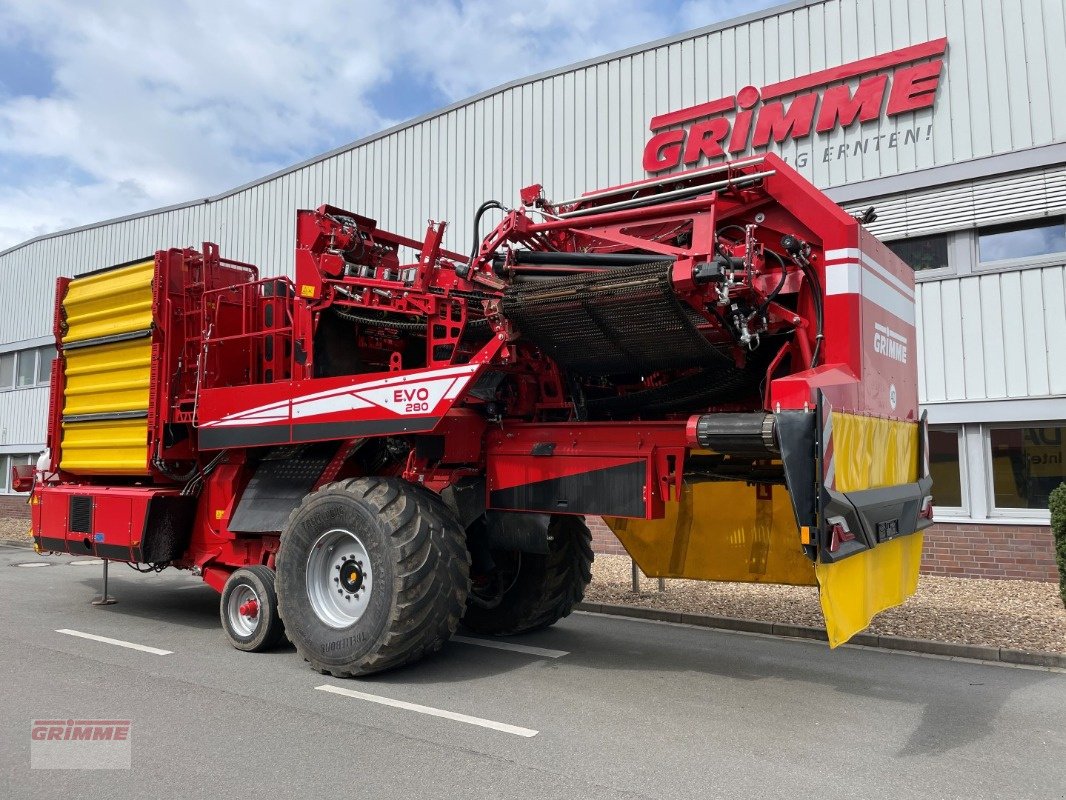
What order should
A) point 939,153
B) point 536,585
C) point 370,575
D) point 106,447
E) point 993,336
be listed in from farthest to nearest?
point 939,153
point 993,336
point 106,447
point 536,585
point 370,575

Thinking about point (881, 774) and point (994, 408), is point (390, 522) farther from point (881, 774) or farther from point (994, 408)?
point (994, 408)

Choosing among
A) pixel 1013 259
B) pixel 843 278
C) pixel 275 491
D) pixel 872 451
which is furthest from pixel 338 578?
pixel 1013 259

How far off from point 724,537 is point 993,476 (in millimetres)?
5286

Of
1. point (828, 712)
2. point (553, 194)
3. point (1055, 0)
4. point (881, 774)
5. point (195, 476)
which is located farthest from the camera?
point (553, 194)

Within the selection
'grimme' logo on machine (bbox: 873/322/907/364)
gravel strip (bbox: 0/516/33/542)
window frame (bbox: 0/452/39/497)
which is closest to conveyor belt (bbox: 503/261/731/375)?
'grimme' logo on machine (bbox: 873/322/907/364)

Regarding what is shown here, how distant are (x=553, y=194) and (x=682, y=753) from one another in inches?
431

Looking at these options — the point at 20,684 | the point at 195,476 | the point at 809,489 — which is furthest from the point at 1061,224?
the point at 20,684

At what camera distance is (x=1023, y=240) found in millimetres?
10344

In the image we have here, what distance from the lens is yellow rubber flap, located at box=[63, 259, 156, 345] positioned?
7.98m

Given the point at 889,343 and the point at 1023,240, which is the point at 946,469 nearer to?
the point at 1023,240

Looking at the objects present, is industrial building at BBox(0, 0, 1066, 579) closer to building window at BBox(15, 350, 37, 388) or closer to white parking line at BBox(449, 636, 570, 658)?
white parking line at BBox(449, 636, 570, 658)

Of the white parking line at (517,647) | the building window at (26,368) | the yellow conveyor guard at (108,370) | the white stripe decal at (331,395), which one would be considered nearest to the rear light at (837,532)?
the white stripe decal at (331,395)

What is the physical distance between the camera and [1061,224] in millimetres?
10094

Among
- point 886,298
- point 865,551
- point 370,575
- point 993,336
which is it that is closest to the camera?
point 865,551
